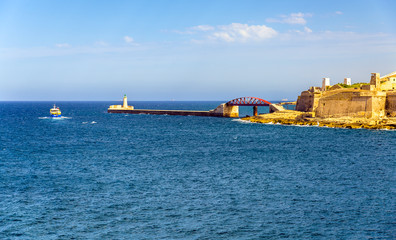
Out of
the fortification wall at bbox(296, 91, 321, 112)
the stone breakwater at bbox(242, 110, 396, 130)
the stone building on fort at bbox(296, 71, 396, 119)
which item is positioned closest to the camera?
the stone breakwater at bbox(242, 110, 396, 130)

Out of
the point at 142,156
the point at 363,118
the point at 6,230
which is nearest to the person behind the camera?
the point at 6,230

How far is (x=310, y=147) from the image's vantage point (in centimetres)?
4812

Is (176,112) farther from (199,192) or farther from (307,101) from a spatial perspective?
(199,192)

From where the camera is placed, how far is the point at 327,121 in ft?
256

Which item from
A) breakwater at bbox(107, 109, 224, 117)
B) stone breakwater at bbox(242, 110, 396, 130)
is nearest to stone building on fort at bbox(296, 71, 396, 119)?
stone breakwater at bbox(242, 110, 396, 130)

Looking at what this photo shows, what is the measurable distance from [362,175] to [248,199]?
11.5m

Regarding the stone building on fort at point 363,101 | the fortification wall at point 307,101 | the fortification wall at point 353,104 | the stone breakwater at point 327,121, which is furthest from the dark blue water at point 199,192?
the fortification wall at point 307,101

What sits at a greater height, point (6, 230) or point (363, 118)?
point (363, 118)

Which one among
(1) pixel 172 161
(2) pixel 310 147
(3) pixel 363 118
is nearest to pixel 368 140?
(2) pixel 310 147

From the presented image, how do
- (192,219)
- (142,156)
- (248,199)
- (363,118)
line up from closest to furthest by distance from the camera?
1. (192,219)
2. (248,199)
3. (142,156)
4. (363,118)

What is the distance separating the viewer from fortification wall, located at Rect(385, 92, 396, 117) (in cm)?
7356

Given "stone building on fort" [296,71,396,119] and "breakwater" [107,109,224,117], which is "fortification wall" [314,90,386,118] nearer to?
"stone building on fort" [296,71,396,119]

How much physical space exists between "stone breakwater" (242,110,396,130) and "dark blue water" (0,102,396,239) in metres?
22.2

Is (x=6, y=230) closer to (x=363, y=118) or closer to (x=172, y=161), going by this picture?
(x=172, y=161)
